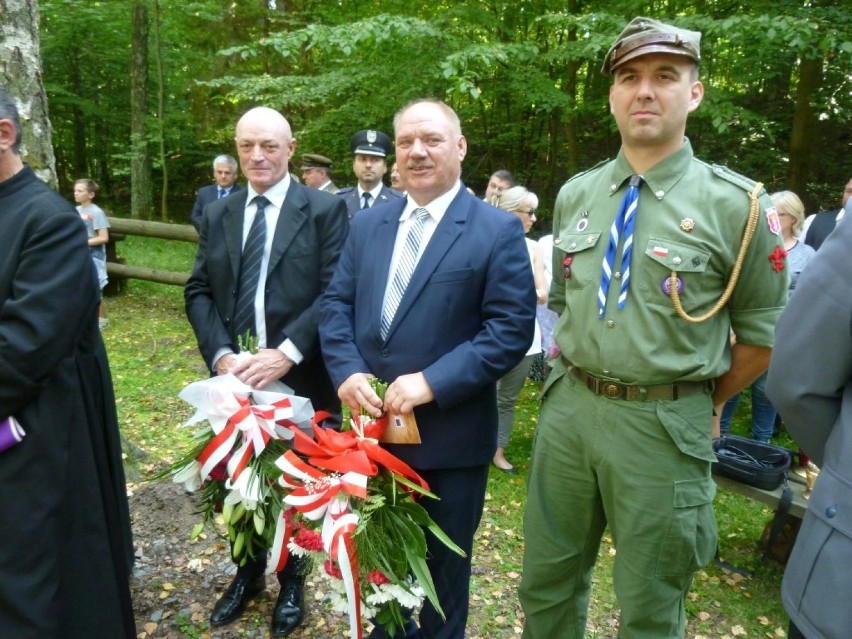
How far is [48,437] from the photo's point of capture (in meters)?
2.09

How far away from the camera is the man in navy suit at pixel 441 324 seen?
212 centimetres

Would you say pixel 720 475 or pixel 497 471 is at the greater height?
pixel 720 475

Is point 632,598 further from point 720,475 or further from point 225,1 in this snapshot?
point 225,1

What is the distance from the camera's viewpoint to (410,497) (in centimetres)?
216

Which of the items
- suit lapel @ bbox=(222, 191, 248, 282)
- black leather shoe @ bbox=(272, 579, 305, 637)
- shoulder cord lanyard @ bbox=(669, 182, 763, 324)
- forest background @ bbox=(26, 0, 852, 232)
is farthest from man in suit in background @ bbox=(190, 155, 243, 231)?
shoulder cord lanyard @ bbox=(669, 182, 763, 324)

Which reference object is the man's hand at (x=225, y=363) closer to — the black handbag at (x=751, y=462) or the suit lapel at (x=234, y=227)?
the suit lapel at (x=234, y=227)

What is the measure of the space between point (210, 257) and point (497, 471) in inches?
106

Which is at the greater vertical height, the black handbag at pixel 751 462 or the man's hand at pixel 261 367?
the man's hand at pixel 261 367

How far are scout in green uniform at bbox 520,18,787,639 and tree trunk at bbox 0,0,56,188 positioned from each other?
9.81 ft

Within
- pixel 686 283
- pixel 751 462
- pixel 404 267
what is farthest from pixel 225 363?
pixel 751 462

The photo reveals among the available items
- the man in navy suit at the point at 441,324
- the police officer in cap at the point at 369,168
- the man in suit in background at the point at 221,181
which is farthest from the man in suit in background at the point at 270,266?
the man in suit in background at the point at 221,181

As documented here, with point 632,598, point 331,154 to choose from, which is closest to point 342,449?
point 632,598

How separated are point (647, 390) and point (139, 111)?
1512 cm

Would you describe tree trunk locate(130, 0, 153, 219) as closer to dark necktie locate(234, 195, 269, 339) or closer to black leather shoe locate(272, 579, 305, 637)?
dark necktie locate(234, 195, 269, 339)
